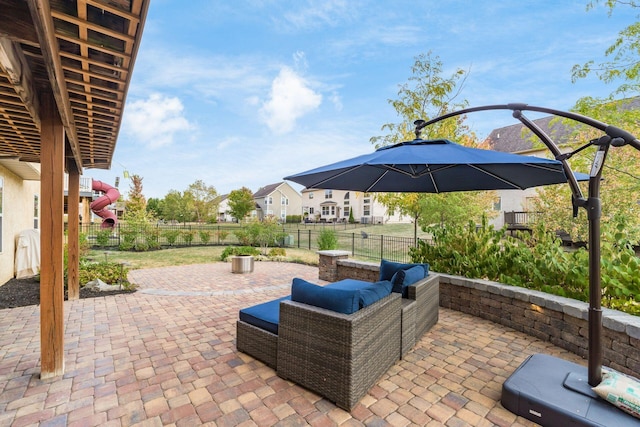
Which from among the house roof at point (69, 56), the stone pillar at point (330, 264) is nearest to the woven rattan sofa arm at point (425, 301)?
the stone pillar at point (330, 264)

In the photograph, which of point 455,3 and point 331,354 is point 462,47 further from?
point 331,354

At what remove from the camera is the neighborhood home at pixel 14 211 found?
5965 mm

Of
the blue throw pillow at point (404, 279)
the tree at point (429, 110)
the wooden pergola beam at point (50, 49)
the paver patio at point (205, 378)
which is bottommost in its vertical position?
the paver patio at point (205, 378)

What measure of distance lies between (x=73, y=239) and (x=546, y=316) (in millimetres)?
7421

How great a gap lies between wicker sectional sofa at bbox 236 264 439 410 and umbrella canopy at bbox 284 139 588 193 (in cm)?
140

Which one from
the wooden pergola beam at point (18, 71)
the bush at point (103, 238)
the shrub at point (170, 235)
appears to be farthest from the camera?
the shrub at point (170, 235)

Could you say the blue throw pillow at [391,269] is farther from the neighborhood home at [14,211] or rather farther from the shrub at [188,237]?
the shrub at [188,237]

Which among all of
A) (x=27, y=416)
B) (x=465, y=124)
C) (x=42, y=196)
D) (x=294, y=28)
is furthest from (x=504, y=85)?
(x=27, y=416)

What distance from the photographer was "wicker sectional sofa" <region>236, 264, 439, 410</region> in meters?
2.26

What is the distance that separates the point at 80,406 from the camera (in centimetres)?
232

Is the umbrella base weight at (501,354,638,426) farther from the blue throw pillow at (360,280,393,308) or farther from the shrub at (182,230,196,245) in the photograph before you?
the shrub at (182,230,196,245)

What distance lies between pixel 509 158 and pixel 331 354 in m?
2.42

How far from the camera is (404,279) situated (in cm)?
335

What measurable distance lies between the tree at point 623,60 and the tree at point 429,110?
9.00 feet
